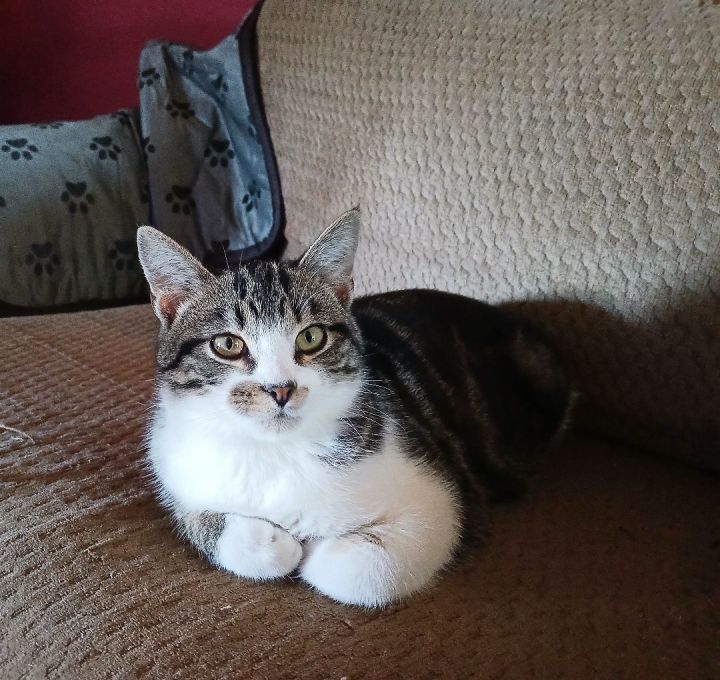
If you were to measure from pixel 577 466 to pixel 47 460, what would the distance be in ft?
2.65

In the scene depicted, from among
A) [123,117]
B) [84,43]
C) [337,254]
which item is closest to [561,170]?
[337,254]

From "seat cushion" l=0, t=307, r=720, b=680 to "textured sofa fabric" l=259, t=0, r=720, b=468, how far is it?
0.19 m

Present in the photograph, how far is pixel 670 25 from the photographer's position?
1.04 metres

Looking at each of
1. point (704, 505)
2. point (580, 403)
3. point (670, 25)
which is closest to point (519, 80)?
point (670, 25)

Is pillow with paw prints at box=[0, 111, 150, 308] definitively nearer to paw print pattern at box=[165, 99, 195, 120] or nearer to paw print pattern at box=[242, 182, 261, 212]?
paw print pattern at box=[165, 99, 195, 120]

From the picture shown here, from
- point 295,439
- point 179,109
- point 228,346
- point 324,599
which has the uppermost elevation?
point 179,109

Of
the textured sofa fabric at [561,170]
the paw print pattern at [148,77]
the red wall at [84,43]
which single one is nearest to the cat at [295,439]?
the textured sofa fabric at [561,170]

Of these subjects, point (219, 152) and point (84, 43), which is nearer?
point (219, 152)

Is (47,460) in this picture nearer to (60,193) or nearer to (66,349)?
(66,349)

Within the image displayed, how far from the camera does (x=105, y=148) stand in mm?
1579

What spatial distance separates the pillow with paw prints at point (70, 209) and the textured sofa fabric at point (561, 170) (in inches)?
19.2

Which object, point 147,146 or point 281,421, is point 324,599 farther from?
point 147,146

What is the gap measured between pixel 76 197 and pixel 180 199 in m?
0.22

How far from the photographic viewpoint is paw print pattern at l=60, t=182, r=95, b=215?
4.99ft
